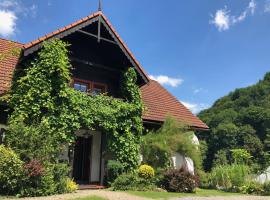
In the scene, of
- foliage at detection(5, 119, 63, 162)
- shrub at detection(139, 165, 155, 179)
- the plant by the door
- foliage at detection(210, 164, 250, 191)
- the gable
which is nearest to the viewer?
foliage at detection(5, 119, 63, 162)

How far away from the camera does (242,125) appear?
5775 cm

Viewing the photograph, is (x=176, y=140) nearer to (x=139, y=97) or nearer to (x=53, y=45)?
(x=139, y=97)

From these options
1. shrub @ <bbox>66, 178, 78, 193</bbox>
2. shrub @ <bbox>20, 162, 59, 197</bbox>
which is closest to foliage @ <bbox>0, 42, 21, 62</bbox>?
shrub @ <bbox>20, 162, 59, 197</bbox>

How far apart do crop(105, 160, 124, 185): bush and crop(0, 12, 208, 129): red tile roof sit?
3640mm

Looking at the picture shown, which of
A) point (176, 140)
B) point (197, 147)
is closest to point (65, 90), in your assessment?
point (176, 140)

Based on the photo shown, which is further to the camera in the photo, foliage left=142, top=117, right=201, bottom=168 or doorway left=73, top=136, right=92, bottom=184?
foliage left=142, top=117, right=201, bottom=168

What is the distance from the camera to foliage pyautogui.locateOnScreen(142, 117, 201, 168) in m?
18.1

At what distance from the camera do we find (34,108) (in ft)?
46.0

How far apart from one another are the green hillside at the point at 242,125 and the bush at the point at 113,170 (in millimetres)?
36902

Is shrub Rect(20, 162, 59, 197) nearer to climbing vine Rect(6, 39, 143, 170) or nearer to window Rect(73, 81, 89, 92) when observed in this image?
climbing vine Rect(6, 39, 143, 170)

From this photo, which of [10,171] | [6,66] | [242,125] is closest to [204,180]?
[10,171]

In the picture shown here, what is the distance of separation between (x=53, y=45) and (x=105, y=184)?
6.88 metres

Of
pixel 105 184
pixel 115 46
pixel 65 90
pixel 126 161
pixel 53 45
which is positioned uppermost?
pixel 115 46

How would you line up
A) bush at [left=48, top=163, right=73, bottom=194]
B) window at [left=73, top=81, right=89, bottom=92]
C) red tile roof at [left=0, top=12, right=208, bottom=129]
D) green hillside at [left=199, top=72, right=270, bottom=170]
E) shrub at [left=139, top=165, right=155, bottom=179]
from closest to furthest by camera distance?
bush at [left=48, top=163, right=73, bottom=194] < red tile roof at [left=0, top=12, right=208, bottom=129] < shrub at [left=139, top=165, right=155, bottom=179] < window at [left=73, top=81, right=89, bottom=92] < green hillside at [left=199, top=72, right=270, bottom=170]
